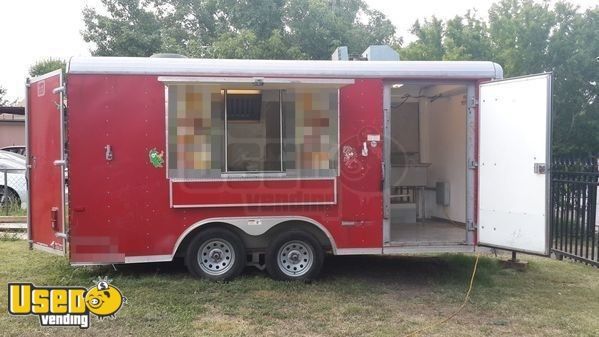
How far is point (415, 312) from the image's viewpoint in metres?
5.49

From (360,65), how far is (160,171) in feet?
8.81

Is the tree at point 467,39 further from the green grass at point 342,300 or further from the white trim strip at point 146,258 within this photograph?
the white trim strip at point 146,258

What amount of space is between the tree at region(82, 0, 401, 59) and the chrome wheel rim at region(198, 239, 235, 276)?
40.1ft

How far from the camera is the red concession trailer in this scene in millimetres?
5871

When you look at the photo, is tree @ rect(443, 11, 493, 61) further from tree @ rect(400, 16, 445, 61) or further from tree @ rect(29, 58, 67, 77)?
tree @ rect(29, 58, 67, 77)

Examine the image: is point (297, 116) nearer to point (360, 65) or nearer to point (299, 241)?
point (360, 65)

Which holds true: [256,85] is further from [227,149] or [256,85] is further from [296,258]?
[296,258]

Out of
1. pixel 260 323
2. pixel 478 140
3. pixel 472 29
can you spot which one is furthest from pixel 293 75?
pixel 472 29

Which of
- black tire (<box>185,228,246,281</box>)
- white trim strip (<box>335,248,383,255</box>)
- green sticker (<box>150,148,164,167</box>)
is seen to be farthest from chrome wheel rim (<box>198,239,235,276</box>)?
white trim strip (<box>335,248,383,255</box>)

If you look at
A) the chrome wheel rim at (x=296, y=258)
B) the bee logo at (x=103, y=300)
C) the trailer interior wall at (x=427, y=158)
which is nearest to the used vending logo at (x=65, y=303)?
the bee logo at (x=103, y=300)

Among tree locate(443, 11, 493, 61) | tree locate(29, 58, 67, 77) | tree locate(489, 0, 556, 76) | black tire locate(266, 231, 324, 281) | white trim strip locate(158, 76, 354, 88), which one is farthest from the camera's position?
tree locate(29, 58, 67, 77)

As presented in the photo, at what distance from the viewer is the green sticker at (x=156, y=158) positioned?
235 inches

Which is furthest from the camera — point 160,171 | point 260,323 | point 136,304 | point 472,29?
point 472,29

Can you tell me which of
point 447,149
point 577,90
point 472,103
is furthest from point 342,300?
point 577,90
